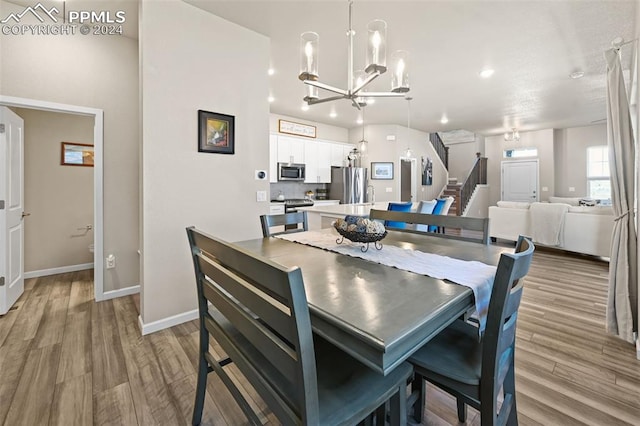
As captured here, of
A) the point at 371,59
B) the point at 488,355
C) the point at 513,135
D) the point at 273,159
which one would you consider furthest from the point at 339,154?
the point at 488,355

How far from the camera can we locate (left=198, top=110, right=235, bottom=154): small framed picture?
8.45 feet

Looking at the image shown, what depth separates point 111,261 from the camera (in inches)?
121

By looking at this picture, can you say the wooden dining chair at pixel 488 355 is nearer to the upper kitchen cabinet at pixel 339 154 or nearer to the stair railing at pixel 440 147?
the upper kitchen cabinet at pixel 339 154

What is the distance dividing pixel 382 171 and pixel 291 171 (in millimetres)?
2557

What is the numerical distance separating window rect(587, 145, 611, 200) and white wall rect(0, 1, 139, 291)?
33.8 feet

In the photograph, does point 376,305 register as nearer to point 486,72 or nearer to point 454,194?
point 486,72

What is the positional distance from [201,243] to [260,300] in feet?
1.55

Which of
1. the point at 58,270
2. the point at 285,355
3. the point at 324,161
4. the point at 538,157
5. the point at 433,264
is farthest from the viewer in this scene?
the point at 538,157

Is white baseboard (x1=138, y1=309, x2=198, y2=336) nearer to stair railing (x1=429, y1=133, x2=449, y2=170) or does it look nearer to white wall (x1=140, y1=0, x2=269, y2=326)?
white wall (x1=140, y1=0, x2=269, y2=326)

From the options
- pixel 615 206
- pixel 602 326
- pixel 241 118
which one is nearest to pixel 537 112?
pixel 615 206

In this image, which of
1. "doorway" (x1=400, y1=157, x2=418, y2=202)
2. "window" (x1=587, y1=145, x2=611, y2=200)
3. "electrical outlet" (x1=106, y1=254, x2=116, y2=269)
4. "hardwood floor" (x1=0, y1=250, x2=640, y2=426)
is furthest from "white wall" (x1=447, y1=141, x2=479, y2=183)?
"electrical outlet" (x1=106, y1=254, x2=116, y2=269)

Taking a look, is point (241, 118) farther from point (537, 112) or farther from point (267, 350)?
point (537, 112)

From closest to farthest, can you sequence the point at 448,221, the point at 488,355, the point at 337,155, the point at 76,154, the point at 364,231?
the point at 488,355
the point at 364,231
the point at 448,221
the point at 76,154
the point at 337,155

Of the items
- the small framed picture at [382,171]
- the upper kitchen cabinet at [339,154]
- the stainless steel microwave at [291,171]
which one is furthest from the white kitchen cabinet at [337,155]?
the stainless steel microwave at [291,171]
